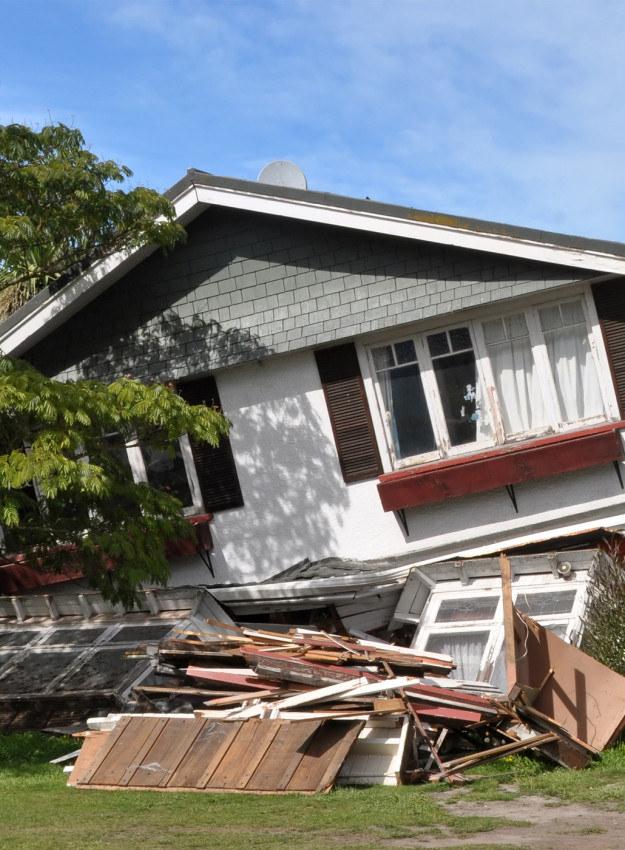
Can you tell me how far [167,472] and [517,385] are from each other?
4842 millimetres

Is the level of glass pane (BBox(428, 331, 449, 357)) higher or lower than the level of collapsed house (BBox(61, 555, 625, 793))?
higher

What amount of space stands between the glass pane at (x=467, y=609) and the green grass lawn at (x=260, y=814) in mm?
2826

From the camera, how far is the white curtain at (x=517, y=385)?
1357 cm

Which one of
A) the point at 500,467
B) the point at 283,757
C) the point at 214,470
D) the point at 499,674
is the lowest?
the point at 499,674

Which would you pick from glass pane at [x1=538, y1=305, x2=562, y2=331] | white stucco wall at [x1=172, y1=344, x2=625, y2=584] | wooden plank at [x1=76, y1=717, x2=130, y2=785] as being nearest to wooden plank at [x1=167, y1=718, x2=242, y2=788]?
wooden plank at [x1=76, y1=717, x2=130, y2=785]

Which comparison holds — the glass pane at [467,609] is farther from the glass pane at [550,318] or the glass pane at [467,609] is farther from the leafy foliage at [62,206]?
the leafy foliage at [62,206]

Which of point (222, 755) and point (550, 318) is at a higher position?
point (550, 318)

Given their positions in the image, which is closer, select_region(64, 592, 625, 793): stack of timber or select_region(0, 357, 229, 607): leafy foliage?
select_region(64, 592, 625, 793): stack of timber

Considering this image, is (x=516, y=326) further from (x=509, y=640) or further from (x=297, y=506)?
(x=509, y=640)

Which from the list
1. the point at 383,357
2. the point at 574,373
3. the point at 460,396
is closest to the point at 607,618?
the point at 574,373

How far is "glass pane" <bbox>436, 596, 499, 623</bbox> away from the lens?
39.0ft

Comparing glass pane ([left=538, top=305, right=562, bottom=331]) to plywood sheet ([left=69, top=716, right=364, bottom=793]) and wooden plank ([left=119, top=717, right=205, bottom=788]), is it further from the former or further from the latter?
wooden plank ([left=119, top=717, right=205, bottom=788])

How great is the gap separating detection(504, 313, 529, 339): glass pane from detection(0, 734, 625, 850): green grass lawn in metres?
5.91

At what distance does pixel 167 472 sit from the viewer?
1459 centimetres
